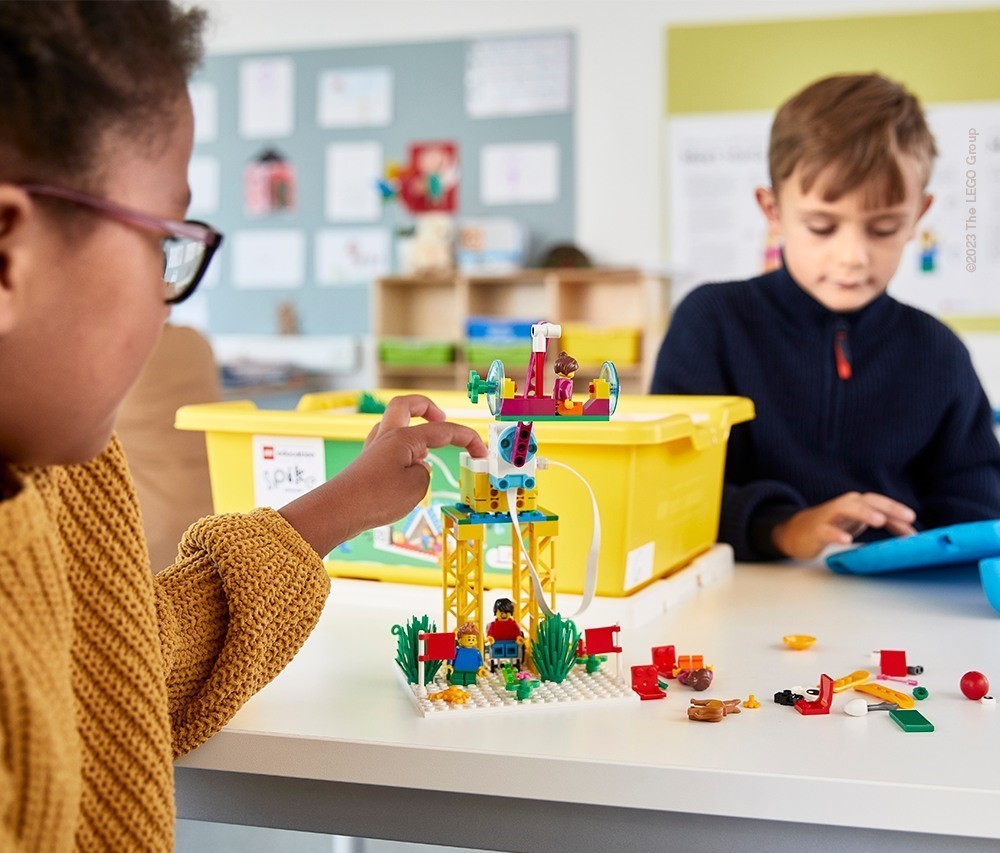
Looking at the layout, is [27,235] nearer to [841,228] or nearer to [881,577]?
[881,577]

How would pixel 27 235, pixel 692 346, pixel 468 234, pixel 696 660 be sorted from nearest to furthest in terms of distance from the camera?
pixel 27 235 → pixel 696 660 → pixel 692 346 → pixel 468 234

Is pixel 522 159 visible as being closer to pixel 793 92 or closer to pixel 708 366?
pixel 793 92

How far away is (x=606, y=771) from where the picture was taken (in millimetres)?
554

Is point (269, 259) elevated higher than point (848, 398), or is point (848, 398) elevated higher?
point (269, 259)

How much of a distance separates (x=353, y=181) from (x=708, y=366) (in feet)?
10.1

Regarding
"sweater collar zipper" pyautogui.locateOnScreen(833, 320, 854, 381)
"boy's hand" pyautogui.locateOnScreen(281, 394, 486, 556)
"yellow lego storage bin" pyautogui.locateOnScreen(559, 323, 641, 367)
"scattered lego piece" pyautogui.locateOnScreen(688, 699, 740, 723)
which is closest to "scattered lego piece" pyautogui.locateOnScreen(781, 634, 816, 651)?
"scattered lego piece" pyautogui.locateOnScreen(688, 699, 740, 723)

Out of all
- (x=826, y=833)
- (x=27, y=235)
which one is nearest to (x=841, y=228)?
(x=826, y=833)

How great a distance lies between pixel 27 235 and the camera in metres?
0.44

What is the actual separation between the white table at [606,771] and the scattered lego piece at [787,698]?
1 centimetres

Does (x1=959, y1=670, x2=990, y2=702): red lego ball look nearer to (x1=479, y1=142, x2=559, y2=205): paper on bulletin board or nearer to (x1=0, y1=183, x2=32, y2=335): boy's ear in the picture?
(x1=0, y1=183, x2=32, y2=335): boy's ear

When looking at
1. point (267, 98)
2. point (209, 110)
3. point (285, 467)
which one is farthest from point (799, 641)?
point (209, 110)

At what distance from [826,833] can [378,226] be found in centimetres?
380

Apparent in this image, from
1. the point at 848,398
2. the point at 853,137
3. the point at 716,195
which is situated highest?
the point at 716,195

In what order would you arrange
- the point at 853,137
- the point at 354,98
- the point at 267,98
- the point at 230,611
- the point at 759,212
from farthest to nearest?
the point at 267,98
the point at 354,98
the point at 759,212
the point at 853,137
the point at 230,611
